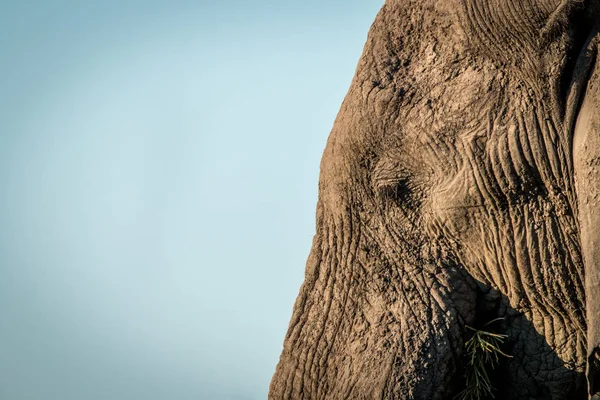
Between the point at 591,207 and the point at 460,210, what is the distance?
70 cm

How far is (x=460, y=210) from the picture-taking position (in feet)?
16.3

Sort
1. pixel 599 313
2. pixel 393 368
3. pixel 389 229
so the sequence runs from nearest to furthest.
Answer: pixel 599 313
pixel 393 368
pixel 389 229

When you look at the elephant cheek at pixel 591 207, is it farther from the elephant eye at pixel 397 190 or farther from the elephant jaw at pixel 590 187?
the elephant eye at pixel 397 190

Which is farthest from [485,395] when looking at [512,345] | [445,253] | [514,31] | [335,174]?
[514,31]

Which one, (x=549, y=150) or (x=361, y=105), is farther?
(x=361, y=105)

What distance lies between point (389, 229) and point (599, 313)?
1250 mm

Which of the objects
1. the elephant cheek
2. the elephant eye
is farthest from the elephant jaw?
the elephant eye

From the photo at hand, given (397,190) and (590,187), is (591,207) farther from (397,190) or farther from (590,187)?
(397,190)

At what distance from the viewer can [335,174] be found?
17.7 feet

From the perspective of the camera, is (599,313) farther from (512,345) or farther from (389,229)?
(389,229)

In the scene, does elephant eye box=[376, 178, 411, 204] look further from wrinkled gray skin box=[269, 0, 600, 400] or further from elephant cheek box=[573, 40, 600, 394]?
elephant cheek box=[573, 40, 600, 394]

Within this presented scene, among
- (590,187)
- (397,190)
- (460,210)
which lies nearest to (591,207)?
(590,187)

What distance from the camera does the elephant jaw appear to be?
451cm

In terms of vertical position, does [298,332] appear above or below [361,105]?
below
